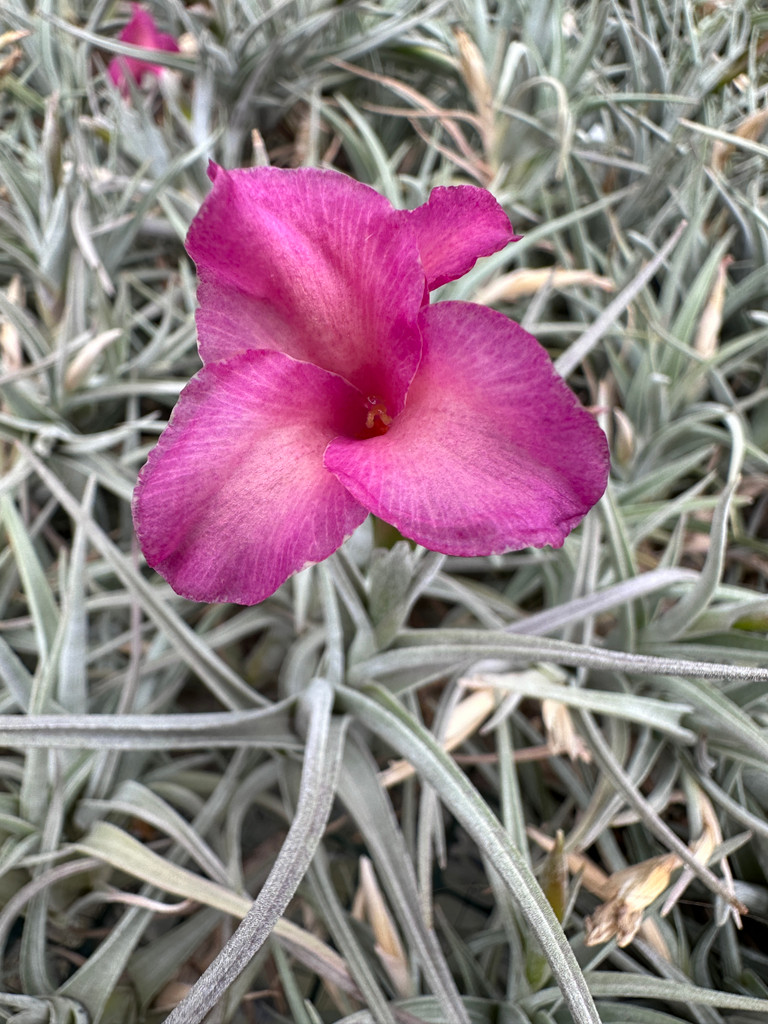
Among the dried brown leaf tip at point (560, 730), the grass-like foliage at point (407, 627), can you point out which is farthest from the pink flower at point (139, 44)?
the dried brown leaf tip at point (560, 730)

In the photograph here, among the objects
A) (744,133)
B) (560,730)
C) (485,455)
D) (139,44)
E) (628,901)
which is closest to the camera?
(485,455)

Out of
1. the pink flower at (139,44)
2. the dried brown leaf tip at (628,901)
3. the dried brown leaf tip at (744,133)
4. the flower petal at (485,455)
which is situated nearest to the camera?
the flower petal at (485,455)

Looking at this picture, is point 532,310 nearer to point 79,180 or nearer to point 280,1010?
point 79,180

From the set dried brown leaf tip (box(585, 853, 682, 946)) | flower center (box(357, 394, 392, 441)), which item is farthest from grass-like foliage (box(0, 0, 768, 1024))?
flower center (box(357, 394, 392, 441))

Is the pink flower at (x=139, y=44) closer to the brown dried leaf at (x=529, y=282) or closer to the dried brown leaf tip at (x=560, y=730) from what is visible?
the brown dried leaf at (x=529, y=282)

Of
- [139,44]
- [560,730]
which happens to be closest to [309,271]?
[560,730]

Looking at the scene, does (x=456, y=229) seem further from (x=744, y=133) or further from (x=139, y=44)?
(x=139, y=44)

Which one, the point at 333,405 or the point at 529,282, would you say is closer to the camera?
the point at 333,405
